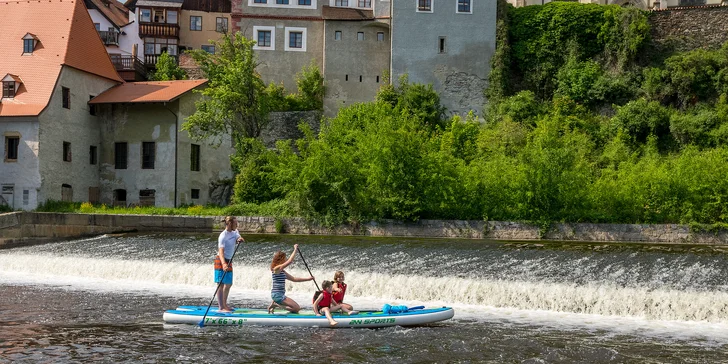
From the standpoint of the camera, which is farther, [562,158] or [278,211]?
[278,211]

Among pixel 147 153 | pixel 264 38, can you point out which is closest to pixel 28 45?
pixel 147 153

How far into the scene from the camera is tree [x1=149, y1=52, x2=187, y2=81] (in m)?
54.1

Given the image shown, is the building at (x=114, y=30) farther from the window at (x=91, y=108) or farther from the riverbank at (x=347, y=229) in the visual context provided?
the riverbank at (x=347, y=229)

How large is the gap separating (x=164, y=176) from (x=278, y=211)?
377 inches

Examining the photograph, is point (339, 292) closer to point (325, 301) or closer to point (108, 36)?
point (325, 301)

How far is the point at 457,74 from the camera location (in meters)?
50.8

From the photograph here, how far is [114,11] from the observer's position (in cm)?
7419

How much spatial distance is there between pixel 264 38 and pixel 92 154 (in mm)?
14267

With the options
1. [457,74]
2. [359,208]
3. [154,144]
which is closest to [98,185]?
[154,144]

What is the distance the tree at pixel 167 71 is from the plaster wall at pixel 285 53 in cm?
530

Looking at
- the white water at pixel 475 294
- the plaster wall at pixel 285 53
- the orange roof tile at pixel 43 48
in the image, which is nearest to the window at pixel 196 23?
the plaster wall at pixel 285 53

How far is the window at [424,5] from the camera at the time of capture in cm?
A: 5088

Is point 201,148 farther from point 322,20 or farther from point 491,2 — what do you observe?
point 491,2

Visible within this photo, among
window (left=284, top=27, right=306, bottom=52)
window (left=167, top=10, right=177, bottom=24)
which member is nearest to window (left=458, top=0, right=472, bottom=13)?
window (left=284, top=27, right=306, bottom=52)
